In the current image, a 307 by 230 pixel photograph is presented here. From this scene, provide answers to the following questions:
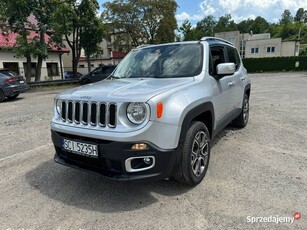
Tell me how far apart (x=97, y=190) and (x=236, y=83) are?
3252 millimetres

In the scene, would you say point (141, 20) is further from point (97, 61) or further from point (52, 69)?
point (97, 61)

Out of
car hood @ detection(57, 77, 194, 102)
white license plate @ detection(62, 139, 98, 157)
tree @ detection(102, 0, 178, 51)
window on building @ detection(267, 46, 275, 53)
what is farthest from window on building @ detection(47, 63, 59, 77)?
window on building @ detection(267, 46, 275, 53)

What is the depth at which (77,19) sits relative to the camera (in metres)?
21.8

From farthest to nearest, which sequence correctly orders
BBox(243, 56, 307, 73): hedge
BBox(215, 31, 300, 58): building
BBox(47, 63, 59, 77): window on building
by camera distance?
BBox(215, 31, 300, 58): building < BBox(243, 56, 307, 73): hedge < BBox(47, 63, 59, 77): window on building

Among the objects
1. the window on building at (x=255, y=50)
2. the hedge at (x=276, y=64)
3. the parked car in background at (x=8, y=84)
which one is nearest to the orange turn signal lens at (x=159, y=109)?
the parked car in background at (x=8, y=84)

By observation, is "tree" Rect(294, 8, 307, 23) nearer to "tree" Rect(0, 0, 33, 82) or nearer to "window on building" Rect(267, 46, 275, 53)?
"window on building" Rect(267, 46, 275, 53)

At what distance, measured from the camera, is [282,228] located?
2496mm

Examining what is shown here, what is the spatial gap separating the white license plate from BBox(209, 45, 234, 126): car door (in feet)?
6.27

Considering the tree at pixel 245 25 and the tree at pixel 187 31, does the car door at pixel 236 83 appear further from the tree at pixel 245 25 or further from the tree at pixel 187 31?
the tree at pixel 245 25

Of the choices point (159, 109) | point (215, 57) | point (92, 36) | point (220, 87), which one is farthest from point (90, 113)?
point (92, 36)

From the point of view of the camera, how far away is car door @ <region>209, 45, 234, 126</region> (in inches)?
152

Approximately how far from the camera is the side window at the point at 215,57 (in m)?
3.87

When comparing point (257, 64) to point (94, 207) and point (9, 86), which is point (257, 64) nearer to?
point (9, 86)

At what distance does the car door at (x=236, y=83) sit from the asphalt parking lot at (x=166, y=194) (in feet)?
2.70
